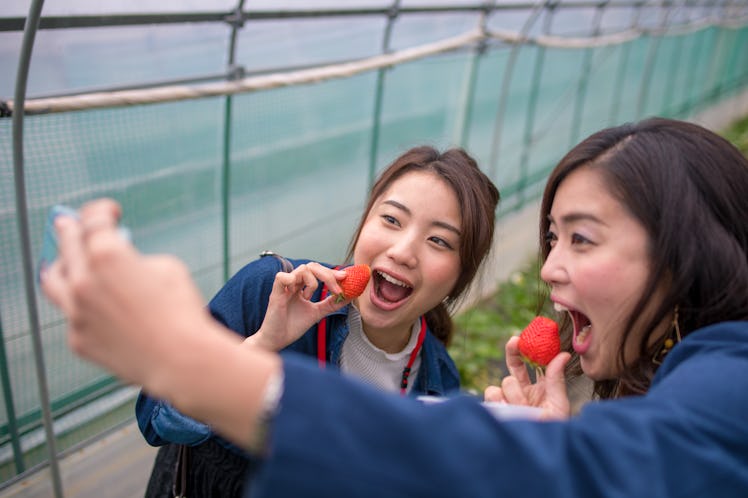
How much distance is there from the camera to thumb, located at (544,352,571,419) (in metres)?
1.22

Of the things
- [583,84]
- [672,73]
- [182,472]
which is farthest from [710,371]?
[672,73]

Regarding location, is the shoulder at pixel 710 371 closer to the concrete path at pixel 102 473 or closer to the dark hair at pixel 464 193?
the dark hair at pixel 464 193

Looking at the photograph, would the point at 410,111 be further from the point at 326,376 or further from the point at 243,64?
the point at 326,376

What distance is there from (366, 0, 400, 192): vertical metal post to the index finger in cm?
234

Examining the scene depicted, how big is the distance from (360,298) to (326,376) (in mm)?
1195

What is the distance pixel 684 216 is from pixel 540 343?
52 cm

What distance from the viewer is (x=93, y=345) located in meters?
0.61

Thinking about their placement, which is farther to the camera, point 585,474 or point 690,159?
point 690,159

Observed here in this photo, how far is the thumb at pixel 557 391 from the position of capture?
4.01 ft

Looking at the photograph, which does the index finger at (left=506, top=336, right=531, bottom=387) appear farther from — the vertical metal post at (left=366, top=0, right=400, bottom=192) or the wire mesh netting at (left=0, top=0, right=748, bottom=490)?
the vertical metal post at (left=366, top=0, right=400, bottom=192)

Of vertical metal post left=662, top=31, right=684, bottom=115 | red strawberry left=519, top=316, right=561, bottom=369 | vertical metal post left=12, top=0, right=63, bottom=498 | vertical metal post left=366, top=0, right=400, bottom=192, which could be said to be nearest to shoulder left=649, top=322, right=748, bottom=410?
red strawberry left=519, top=316, right=561, bottom=369

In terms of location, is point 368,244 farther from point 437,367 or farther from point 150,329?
point 150,329

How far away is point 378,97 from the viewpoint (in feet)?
13.9

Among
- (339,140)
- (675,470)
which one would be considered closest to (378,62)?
(339,140)
